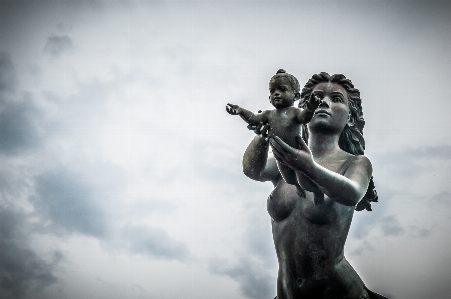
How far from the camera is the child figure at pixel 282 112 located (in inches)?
214

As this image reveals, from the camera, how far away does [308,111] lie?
5199 millimetres

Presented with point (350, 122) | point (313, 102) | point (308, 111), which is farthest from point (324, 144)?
point (313, 102)

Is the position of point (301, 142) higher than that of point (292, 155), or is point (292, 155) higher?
point (301, 142)

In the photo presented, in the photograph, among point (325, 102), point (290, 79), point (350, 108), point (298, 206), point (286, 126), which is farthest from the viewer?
point (350, 108)

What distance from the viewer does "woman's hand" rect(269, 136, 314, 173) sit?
17.6ft

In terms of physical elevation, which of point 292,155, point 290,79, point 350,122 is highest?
point 350,122

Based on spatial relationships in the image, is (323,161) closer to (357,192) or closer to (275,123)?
(357,192)

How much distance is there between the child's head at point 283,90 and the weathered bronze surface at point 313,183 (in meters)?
0.01

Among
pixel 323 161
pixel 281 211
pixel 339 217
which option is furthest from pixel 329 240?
pixel 323 161

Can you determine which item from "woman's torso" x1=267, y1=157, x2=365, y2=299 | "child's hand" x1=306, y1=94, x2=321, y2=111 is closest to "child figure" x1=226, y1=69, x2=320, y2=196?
"child's hand" x1=306, y1=94, x2=321, y2=111

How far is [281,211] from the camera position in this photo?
253 inches

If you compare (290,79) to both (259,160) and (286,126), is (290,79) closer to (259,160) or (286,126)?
(286,126)

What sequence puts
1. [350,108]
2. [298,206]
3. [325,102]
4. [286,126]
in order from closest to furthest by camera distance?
1. [286,126]
2. [298,206]
3. [325,102]
4. [350,108]

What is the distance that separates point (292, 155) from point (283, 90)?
0.77 meters
